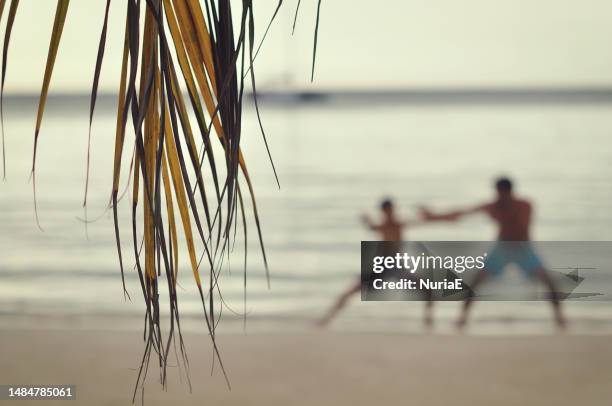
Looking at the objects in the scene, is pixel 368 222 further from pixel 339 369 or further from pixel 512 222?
pixel 339 369

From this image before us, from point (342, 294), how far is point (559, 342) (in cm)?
146

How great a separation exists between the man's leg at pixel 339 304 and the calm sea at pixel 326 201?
0.04 metres

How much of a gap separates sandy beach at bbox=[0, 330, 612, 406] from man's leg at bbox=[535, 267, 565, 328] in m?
0.30

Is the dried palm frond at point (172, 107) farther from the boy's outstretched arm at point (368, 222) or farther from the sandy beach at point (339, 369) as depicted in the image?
the boy's outstretched arm at point (368, 222)

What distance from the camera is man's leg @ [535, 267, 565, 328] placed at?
12.0ft

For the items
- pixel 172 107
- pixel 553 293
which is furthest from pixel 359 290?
pixel 172 107

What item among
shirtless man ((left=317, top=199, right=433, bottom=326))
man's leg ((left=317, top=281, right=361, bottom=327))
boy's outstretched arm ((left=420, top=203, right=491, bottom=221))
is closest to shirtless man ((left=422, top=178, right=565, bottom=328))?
shirtless man ((left=317, top=199, right=433, bottom=326))

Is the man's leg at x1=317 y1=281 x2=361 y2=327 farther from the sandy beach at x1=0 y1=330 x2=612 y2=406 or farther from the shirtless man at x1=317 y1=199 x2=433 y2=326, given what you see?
the sandy beach at x1=0 y1=330 x2=612 y2=406

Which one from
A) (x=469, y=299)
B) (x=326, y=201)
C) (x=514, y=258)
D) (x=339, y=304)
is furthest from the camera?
(x=326, y=201)

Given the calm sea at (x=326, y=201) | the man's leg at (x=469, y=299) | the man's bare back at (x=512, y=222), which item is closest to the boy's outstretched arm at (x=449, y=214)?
the calm sea at (x=326, y=201)

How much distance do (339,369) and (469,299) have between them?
1.12 metres

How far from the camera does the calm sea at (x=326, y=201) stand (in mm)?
3910

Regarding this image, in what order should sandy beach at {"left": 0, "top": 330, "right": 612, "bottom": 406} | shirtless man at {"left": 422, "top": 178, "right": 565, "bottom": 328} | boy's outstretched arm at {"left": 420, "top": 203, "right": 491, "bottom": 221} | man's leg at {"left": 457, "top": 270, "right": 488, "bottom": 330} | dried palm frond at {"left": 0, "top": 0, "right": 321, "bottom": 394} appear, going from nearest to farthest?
dried palm frond at {"left": 0, "top": 0, "right": 321, "bottom": 394} < sandy beach at {"left": 0, "top": 330, "right": 612, "bottom": 406} < man's leg at {"left": 457, "top": 270, "right": 488, "bottom": 330} < shirtless man at {"left": 422, "top": 178, "right": 565, "bottom": 328} < boy's outstretched arm at {"left": 420, "top": 203, "right": 491, "bottom": 221}

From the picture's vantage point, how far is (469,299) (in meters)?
3.78
